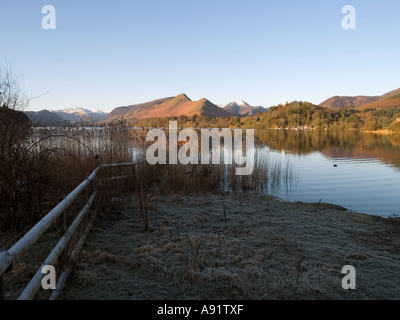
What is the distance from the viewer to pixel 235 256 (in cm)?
430

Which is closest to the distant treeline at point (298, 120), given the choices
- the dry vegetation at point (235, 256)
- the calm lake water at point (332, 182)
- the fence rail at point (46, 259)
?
the calm lake water at point (332, 182)

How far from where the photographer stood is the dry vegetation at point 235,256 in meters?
3.38

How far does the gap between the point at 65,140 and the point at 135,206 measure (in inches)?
183

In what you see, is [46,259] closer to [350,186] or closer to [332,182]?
[350,186]

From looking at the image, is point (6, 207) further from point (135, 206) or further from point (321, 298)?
point (321, 298)

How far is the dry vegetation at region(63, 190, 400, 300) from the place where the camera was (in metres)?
3.38

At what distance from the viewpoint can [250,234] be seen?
5441 mm
